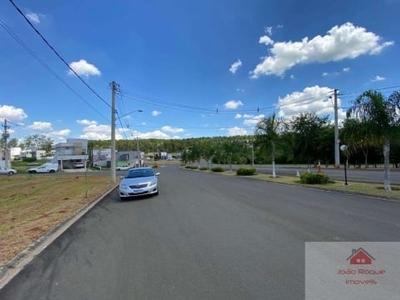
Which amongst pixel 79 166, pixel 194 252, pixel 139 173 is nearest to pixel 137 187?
pixel 139 173

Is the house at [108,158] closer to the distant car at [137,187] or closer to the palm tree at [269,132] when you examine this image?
the palm tree at [269,132]

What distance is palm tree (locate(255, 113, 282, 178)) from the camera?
97.5ft

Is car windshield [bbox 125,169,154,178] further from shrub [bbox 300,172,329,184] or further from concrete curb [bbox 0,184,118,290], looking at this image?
shrub [bbox 300,172,329,184]

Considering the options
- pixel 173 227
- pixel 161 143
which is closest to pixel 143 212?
pixel 173 227

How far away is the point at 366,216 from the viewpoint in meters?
9.35

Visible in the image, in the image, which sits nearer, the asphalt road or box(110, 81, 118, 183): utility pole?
the asphalt road

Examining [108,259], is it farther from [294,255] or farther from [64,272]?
[294,255]

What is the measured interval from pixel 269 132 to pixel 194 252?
24.6 meters

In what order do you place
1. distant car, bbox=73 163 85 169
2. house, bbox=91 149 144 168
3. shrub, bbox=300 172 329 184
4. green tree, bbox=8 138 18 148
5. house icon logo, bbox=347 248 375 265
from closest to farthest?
house icon logo, bbox=347 248 375 265
shrub, bbox=300 172 329 184
distant car, bbox=73 163 85 169
house, bbox=91 149 144 168
green tree, bbox=8 138 18 148

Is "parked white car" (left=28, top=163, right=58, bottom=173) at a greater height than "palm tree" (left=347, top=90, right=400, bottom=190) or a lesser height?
lesser

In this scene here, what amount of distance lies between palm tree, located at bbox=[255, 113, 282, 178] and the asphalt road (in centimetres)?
1850

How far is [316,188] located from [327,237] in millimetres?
12210

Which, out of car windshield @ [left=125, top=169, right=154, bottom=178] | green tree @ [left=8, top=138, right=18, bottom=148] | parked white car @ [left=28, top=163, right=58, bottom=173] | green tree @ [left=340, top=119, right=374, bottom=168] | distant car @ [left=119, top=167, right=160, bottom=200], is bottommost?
parked white car @ [left=28, top=163, right=58, bottom=173]

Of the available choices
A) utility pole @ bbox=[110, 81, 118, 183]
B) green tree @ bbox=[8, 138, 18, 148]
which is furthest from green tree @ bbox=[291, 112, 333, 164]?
green tree @ bbox=[8, 138, 18, 148]
